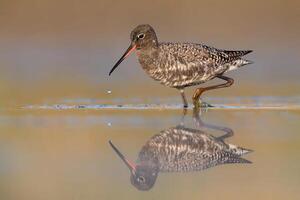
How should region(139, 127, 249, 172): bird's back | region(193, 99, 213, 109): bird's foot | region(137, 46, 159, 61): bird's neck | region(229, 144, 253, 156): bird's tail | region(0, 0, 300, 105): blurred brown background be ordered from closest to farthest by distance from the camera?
region(139, 127, 249, 172): bird's back, region(229, 144, 253, 156): bird's tail, region(193, 99, 213, 109): bird's foot, region(137, 46, 159, 61): bird's neck, region(0, 0, 300, 105): blurred brown background

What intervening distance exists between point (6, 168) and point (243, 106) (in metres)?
4.92

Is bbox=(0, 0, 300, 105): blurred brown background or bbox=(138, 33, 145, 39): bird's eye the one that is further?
bbox=(0, 0, 300, 105): blurred brown background

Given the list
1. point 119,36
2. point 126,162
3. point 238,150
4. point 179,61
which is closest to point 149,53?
point 179,61

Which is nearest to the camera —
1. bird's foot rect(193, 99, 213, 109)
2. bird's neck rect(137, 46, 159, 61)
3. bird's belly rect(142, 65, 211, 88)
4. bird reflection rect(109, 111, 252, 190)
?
bird reflection rect(109, 111, 252, 190)

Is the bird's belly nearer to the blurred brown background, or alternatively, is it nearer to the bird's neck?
the bird's neck

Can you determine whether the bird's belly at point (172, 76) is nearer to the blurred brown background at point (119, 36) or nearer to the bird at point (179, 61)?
the bird at point (179, 61)

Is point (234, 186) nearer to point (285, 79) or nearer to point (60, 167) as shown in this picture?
point (60, 167)

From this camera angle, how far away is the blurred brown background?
1577 cm

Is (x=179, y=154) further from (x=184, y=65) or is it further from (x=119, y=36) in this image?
(x=119, y=36)

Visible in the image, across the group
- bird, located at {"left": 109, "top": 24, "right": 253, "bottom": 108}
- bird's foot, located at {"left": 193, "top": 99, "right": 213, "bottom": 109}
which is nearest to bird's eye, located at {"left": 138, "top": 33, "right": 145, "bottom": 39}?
bird, located at {"left": 109, "top": 24, "right": 253, "bottom": 108}

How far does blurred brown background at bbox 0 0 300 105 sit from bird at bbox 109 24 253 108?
6.32 ft

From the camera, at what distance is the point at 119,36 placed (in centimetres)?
1989

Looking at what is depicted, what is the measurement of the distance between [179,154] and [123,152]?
57 centimetres

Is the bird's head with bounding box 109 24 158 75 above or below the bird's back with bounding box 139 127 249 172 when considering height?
above
